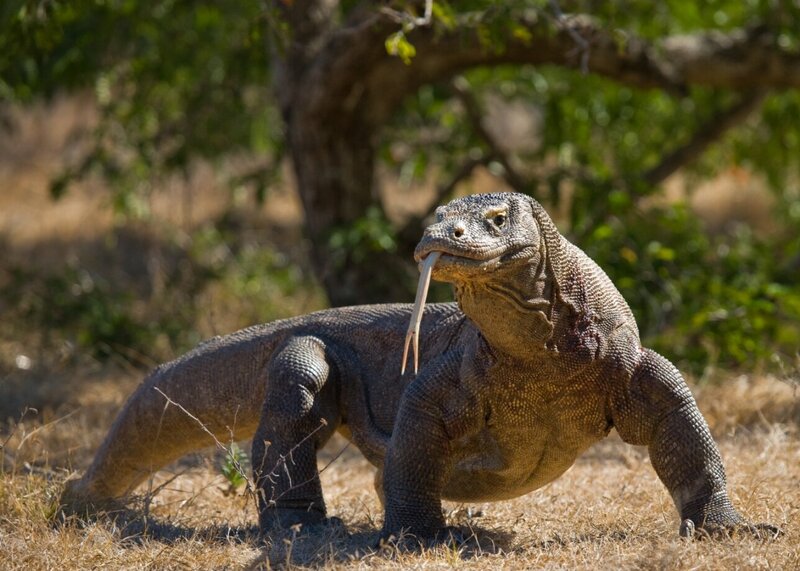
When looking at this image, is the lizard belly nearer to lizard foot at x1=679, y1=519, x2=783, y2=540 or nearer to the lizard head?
lizard foot at x1=679, y1=519, x2=783, y2=540

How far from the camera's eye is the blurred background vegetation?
23.9ft

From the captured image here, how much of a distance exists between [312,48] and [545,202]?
1.91 m

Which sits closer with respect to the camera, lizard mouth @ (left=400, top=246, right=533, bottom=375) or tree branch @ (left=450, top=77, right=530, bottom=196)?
lizard mouth @ (left=400, top=246, right=533, bottom=375)

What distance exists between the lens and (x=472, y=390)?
3777 millimetres

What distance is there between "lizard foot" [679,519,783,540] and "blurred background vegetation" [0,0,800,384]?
7.86 ft

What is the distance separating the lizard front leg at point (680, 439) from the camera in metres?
3.68

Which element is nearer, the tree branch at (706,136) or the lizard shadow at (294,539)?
the lizard shadow at (294,539)

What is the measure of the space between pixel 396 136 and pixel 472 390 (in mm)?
5863

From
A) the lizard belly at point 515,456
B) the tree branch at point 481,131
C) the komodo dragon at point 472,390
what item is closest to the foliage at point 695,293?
the tree branch at point 481,131

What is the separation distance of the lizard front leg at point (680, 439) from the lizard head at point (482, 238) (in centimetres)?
53

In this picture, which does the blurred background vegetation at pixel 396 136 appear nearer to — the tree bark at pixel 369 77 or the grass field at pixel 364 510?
the tree bark at pixel 369 77

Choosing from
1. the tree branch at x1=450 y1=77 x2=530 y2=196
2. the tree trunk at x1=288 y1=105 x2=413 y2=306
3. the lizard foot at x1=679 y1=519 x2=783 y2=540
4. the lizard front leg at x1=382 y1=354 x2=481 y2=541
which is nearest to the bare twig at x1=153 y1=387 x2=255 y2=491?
the lizard front leg at x1=382 y1=354 x2=481 y2=541

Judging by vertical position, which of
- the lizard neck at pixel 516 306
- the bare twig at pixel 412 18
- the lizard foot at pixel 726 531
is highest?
the bare twig at pixel 412 18

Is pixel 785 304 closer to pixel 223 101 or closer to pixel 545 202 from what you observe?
pixel 545 202
